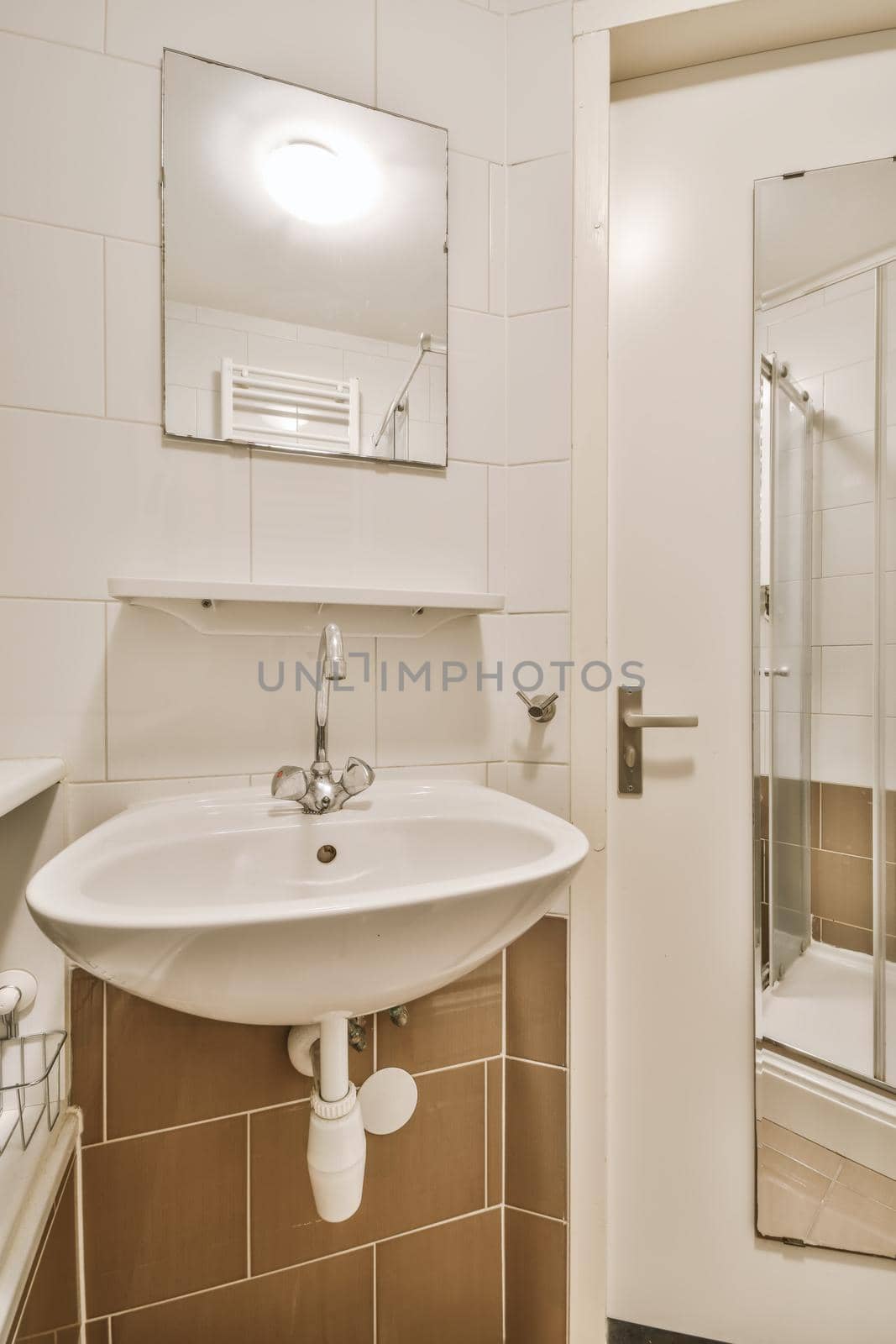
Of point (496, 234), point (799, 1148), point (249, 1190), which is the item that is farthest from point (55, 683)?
point (799, 1148)

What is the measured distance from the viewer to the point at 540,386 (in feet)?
3.37

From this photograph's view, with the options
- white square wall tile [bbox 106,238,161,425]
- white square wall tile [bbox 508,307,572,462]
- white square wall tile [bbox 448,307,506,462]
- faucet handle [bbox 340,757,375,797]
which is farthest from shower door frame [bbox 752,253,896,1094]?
white square wall tile [bbox 106,238,161,425]

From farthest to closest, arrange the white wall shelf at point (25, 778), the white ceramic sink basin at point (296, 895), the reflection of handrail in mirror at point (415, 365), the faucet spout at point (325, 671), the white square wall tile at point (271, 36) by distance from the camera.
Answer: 1. the reflection of handrail in mirror at point (415, 365)
2. the white square wall tile at point (271, 36)
3. the faucet spout at point (325, 671)
4. the white wall shelf at point (25, 778)
5. the white ceramic sink basin at point (296, 895)

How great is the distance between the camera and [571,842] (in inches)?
28.5

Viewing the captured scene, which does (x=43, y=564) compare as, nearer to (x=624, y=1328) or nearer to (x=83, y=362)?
(x=83, y=362)

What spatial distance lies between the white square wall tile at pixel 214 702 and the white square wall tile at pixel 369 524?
11 cm

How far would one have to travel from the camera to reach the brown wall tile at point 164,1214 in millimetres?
841

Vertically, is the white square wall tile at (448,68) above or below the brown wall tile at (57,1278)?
above

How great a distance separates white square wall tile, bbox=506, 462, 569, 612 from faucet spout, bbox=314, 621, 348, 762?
346 mm

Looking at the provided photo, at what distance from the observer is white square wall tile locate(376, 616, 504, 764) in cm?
99

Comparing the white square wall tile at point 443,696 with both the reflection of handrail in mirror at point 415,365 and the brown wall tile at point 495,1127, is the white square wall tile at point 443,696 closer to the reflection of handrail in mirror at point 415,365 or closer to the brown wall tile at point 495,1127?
the reflection of handrail in mirror at point 415,365

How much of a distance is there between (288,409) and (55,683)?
0.49 meters

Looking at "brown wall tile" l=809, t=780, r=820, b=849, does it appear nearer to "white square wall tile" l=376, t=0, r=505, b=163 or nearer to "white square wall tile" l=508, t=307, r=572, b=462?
"white square wall tile" l=508, t=307, r=572, b=462

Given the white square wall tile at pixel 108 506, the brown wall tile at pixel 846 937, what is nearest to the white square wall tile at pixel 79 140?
the white square wall tile at pixel 108 506
